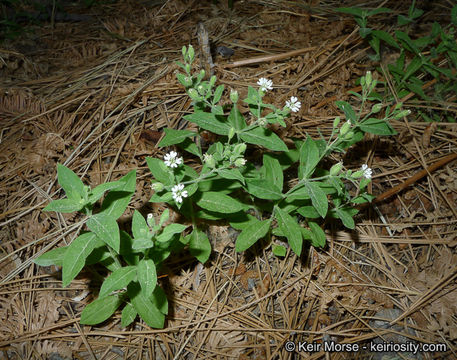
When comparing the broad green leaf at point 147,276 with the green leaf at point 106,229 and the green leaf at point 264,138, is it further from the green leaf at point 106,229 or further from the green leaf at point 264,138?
the green leaf at point 264,138

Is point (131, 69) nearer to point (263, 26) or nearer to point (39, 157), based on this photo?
point (39, 157)

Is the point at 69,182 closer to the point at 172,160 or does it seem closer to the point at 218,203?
the point at 172,160

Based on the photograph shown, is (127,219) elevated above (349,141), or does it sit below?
below

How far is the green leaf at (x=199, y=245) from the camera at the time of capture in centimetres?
267

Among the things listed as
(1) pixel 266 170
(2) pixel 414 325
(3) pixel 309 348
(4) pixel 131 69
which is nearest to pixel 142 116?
(4) pixel 131 69

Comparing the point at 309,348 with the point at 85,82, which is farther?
the point at 85,82

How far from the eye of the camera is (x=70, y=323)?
8.49 ft

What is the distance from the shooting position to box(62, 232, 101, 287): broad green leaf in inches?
77.6

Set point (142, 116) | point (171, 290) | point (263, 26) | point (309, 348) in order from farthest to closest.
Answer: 1. point (263, 26)
2. point (142, 116)
3. point (171, 290)
4. point (309, 348)

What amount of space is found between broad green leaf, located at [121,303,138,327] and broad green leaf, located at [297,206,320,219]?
1.60m

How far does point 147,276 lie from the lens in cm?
208

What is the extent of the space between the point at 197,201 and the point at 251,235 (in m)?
0.53

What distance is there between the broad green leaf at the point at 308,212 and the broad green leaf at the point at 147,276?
132cm

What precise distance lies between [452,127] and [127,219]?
362 centimetres
